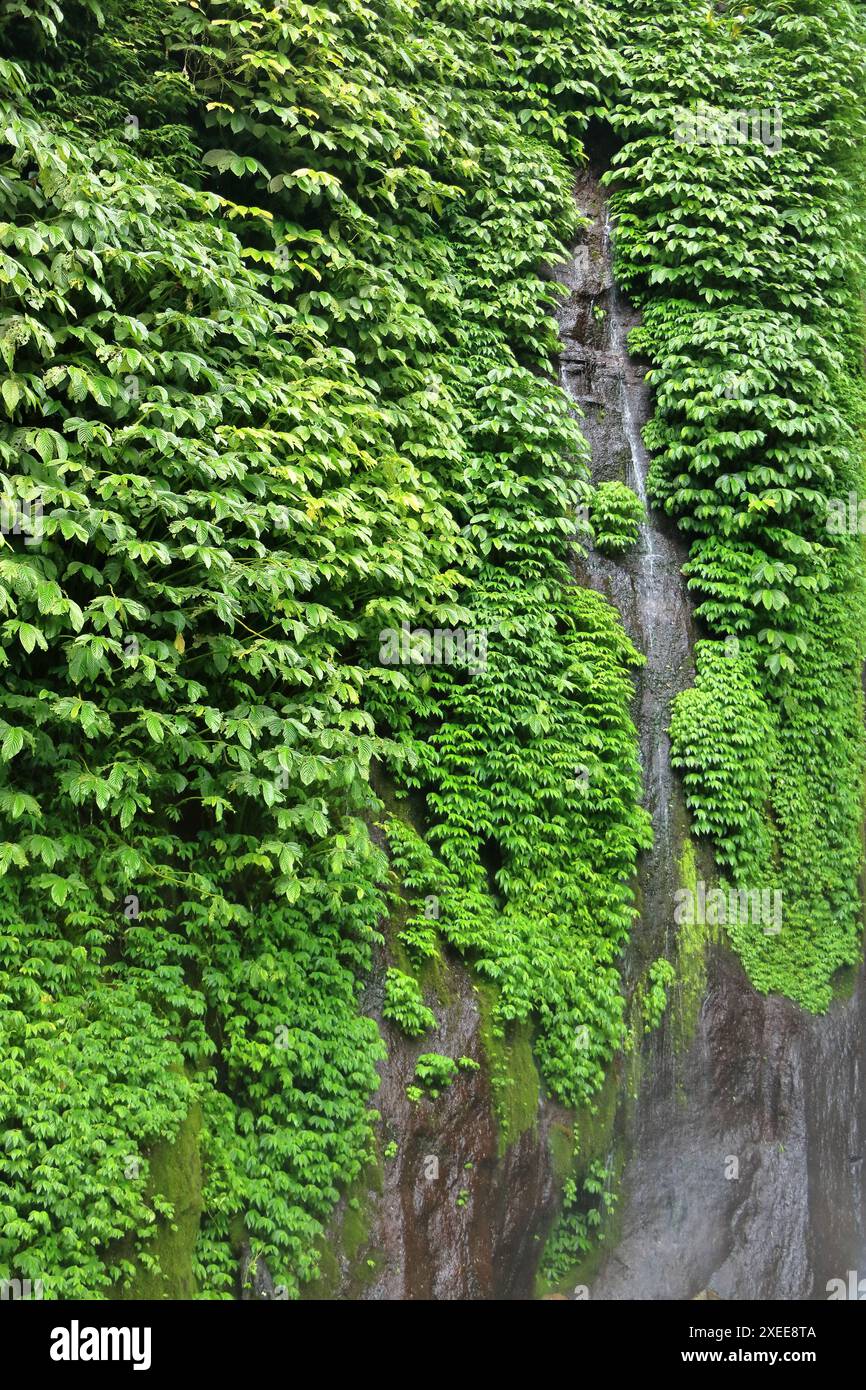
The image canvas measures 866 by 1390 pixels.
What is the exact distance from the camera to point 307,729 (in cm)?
639

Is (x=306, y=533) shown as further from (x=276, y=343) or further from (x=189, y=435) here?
(x=276, y=343)

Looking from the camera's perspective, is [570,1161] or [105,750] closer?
[105,750]

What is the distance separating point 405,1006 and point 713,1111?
3.46 m

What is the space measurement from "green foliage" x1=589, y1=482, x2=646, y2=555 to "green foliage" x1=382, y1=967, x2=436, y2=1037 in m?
4.81

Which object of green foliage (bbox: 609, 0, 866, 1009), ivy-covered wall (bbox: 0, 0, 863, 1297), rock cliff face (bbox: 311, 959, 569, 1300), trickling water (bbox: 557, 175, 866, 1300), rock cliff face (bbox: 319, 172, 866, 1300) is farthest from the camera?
green foliage (bbox: 609, 0, 866, 1009)

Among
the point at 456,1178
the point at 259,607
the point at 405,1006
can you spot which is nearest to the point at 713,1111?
the point at 456,1178

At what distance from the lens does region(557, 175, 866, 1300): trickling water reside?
8703mm

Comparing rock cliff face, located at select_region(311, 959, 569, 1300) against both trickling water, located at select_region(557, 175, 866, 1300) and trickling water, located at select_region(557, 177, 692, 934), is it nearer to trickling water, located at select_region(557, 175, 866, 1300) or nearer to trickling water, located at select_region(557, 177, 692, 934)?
trickling water, located at select_region(557, 175, 866, 1300)

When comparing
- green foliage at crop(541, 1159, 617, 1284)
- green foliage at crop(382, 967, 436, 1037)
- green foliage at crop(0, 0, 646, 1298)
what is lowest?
green foliage at crop(541, 1159, 617, 1284)

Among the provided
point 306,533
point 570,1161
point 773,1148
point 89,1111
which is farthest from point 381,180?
point 773,1148

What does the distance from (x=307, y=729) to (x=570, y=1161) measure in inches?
176

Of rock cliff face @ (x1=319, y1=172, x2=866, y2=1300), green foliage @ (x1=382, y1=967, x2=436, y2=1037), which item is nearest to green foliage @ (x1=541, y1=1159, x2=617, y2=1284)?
rock cliff face @ (x1=319, y1=172, x2=866, y2=1300)

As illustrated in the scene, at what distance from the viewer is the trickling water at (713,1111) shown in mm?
8703

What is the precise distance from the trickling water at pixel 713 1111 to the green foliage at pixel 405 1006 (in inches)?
93.0
